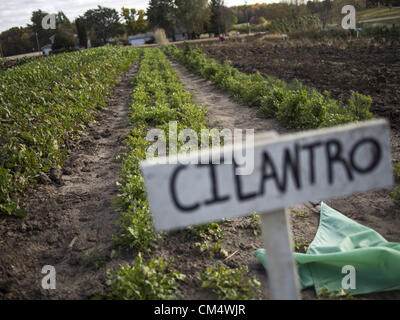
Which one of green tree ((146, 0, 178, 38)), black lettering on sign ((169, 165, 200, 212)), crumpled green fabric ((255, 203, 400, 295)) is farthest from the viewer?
green tree ((146, 0, 178, 38))

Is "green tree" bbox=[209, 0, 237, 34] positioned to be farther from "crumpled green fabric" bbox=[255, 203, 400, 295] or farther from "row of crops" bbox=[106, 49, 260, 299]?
"crumpled green fabric" bbox=[255, 203, 400, 295]

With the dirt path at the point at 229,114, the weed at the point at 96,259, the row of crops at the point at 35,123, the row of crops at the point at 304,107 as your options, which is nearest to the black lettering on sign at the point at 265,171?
the weed at the point at 96,259

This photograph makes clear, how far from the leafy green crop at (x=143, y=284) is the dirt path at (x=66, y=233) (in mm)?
255

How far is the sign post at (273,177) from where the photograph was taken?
1291 mm

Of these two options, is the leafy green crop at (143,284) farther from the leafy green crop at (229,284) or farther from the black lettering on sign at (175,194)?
the black lettering on sign at (175,194)

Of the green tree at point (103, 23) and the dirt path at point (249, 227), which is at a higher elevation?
the green tree at point (103, 23)

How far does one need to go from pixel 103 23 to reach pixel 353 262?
85.8 m

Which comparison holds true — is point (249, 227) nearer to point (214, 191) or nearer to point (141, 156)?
point (141, 156)

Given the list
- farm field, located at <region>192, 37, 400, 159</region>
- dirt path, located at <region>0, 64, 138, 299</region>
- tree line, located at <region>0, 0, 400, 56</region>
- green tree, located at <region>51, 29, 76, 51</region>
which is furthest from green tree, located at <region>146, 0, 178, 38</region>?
dirt path, located at <region>0, 64, 138, 299</region>

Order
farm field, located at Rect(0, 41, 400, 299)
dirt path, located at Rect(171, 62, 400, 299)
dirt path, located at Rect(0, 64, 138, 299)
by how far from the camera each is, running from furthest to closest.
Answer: dirt path, located at Rect(171, 62, 400, 299) < dirt path, located at Rect(0, 64, 138, 299) < farm field, located at Rect(0, 41, 400, 299)

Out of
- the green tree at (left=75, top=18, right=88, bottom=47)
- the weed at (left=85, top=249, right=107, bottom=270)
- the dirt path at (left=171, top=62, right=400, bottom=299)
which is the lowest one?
the dirt path at (left=171, top=62, right=400, bottom=299)

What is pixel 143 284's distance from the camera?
2.43 meters

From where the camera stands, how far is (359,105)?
5.72 metres

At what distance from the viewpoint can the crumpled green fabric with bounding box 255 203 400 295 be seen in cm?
247
